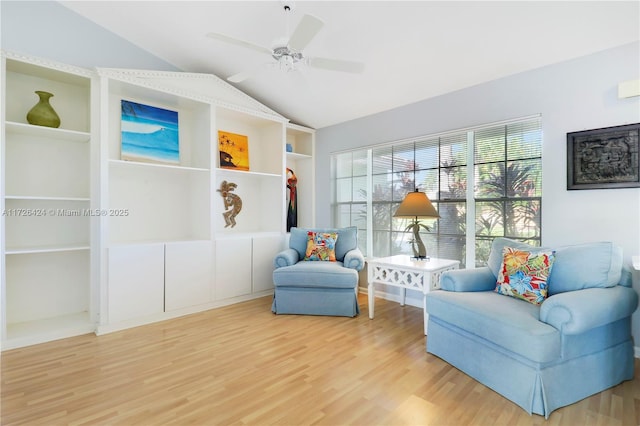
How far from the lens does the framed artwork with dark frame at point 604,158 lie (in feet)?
7.51


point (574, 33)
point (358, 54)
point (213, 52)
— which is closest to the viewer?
point (574, 33)

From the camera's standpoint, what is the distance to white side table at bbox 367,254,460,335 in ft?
9.25

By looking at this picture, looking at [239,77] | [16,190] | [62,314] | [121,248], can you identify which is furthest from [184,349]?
[239,77]

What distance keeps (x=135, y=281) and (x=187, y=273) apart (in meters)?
0.50

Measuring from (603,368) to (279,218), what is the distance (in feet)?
11.3

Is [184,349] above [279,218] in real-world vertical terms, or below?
below

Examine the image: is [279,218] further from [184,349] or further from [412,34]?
[412,34]

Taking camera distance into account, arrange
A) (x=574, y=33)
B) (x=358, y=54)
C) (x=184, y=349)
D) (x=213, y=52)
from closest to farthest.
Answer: (x=574, y=33) < (x=184, y=349) < (x=358, y=54) < (x=213, y=52)

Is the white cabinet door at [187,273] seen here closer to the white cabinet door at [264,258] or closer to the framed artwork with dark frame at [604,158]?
the white cabinet door at [264,258]

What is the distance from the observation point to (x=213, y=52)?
11.2ft

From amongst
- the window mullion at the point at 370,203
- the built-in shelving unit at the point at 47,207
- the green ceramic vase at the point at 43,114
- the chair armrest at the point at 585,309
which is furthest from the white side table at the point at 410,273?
the green ceramic vase at the point at 43,114

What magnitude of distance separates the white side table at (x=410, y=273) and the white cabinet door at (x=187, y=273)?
6.04 feet

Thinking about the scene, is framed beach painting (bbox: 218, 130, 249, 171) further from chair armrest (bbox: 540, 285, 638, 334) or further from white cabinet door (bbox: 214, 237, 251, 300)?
chair armrest (bbox: 540, 285, 638, 334)

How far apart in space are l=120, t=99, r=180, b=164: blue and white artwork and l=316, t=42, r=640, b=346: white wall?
3.03m
